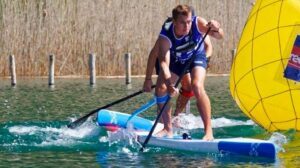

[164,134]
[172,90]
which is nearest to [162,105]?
[164,134]

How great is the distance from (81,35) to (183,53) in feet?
46.4

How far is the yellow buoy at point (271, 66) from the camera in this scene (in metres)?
11.8

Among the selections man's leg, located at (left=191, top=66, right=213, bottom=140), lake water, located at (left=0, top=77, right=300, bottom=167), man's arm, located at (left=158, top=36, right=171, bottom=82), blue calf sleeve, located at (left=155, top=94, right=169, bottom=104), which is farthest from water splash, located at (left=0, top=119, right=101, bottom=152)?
man's leg, located at (left=191, top=66, right=213, bottom=140)

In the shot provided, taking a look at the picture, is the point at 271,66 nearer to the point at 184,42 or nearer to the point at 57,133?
the point at 184,42

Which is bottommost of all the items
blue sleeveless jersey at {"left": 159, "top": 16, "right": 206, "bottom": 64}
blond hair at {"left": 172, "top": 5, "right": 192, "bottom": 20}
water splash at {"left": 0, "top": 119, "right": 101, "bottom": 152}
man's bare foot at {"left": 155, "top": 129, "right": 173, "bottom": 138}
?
water splash at {"left": 0, "top": 119, "right": 101, "bottom": 152}

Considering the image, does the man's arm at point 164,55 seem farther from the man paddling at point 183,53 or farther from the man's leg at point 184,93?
the man's leg at point 184,93

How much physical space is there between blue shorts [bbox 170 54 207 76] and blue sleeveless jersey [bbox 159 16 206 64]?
54 mm

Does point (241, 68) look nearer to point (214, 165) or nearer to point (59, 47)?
point (214, 165)

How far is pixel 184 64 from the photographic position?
1240cm

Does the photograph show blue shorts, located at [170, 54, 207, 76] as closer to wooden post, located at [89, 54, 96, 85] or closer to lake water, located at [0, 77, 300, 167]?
lake water, located at [0, 77, 300, 167]

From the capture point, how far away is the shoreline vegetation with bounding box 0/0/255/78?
25.6 m

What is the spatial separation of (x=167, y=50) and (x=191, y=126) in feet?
6.76

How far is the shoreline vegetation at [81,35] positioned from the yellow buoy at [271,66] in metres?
13.6

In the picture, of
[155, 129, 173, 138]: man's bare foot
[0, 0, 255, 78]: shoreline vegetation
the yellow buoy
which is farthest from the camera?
[0, 0, 255, 78]: shoreline vegetation
